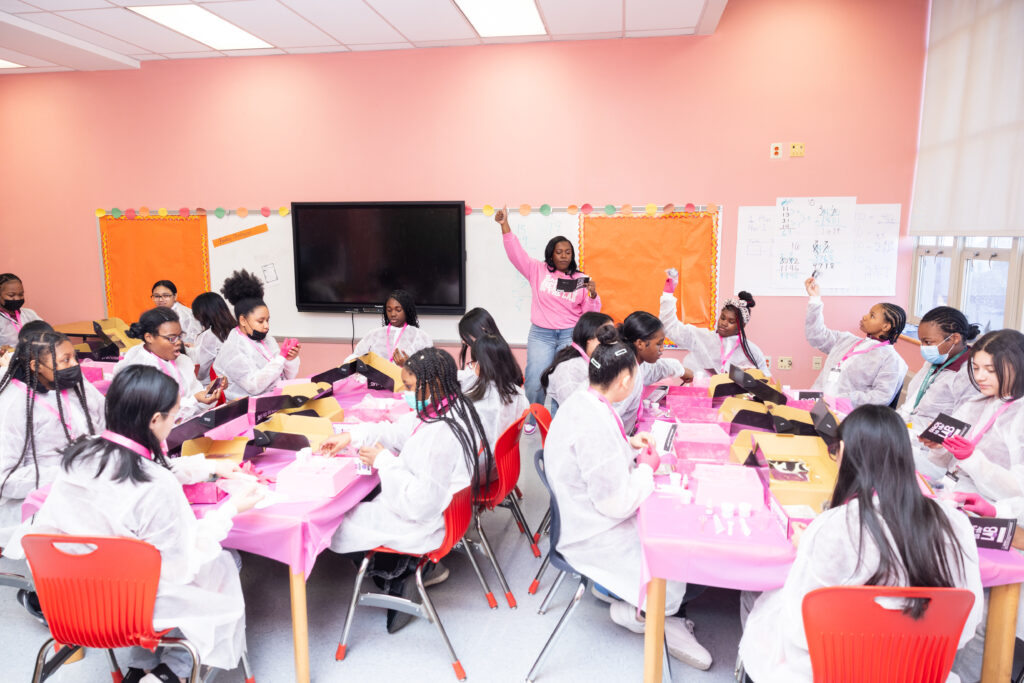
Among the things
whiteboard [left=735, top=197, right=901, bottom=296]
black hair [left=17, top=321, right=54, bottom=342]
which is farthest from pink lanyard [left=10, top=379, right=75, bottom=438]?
whiteboard [left=735, top=197, right=901, bottom=296]

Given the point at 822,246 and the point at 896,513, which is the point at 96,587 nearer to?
the point at 896,513

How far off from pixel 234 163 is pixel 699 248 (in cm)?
391

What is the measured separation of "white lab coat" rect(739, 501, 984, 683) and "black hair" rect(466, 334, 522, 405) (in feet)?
4.83

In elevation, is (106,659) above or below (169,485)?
below

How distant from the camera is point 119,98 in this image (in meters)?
5.68

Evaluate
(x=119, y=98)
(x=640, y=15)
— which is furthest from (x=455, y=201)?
(x=119, y=98)

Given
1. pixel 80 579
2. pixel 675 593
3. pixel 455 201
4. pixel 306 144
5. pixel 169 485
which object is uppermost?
pixel 306 144

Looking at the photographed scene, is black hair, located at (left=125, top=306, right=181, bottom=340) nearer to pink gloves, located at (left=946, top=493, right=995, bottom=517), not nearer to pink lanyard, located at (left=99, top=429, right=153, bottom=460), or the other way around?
pink lanyard, located at (left=99, top=429, right=153, bottom=460)

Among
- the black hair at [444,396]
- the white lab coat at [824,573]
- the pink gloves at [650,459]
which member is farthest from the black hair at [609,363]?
the white lab coat at [824,573]

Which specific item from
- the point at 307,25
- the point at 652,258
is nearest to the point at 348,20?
the point at 307,25

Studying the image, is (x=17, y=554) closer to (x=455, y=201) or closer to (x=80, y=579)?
(x=80, y=579)

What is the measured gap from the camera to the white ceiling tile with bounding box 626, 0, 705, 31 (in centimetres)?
421

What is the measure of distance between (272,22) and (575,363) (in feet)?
10.6

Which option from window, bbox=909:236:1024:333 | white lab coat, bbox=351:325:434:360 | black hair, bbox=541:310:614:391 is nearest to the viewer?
black hair, bbox=541:310:614:391
